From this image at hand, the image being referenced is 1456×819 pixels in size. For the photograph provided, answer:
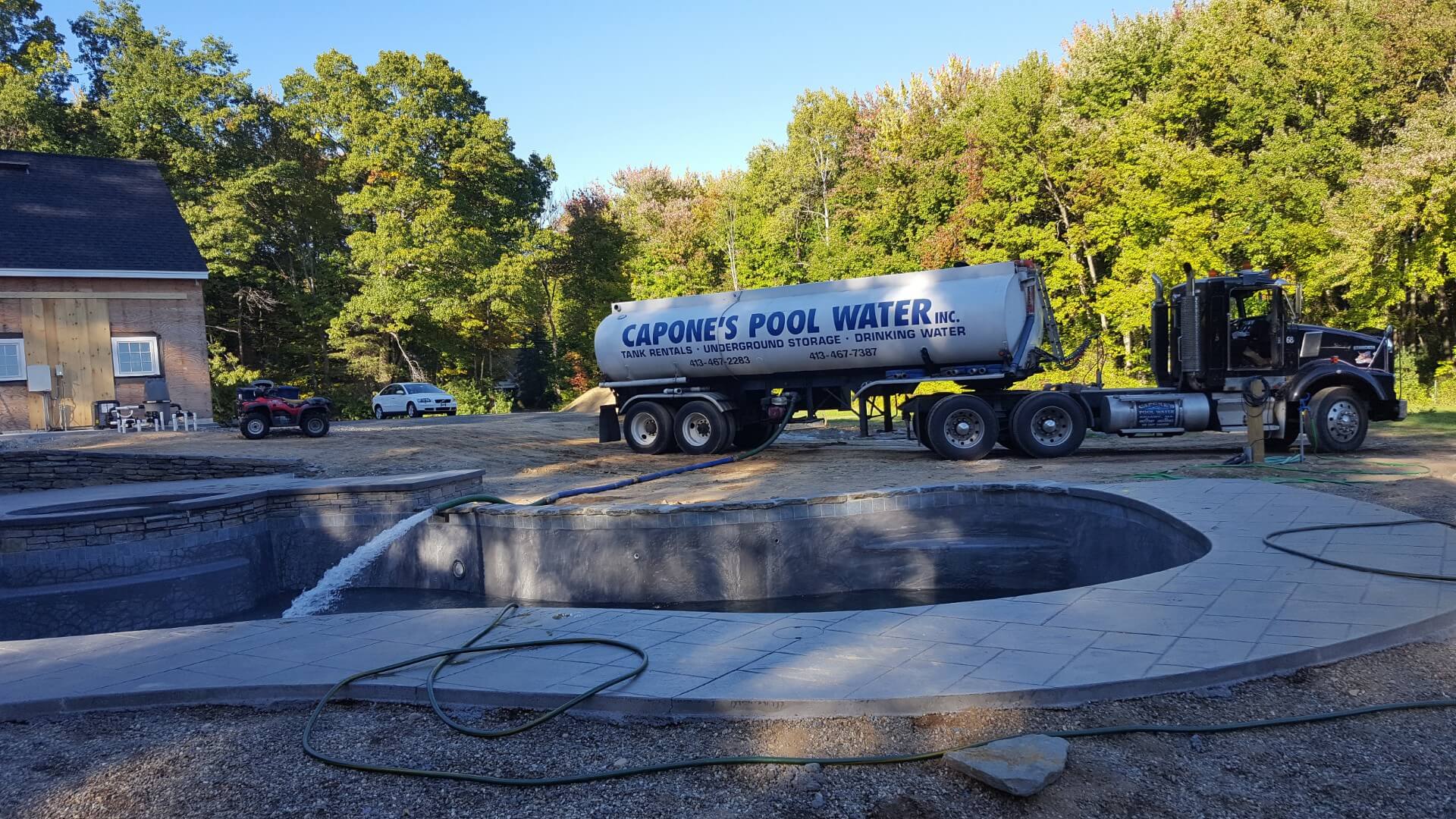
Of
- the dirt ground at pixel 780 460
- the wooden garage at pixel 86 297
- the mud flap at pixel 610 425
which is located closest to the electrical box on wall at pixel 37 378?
the wooden garage at pixel 86 297

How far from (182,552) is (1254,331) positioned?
15578 millimetres

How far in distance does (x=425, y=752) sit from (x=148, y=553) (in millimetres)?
8042

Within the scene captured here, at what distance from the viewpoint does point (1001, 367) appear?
15.1m

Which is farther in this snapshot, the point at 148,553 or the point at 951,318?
the point at 951,318

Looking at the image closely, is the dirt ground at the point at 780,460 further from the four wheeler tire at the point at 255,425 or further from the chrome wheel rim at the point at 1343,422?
the chrome wheel rim at the point at 1343,422

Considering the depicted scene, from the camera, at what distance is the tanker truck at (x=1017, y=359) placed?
1430cm

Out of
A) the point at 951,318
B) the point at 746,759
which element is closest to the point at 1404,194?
the point at 951,318

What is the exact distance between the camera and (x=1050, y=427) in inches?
591

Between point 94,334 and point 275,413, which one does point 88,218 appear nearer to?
point 94,334

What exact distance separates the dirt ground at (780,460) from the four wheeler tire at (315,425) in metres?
0.35

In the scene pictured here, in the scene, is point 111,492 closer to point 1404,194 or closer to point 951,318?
point 951,318

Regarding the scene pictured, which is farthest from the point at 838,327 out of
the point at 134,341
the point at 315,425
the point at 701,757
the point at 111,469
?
the point at 134,341

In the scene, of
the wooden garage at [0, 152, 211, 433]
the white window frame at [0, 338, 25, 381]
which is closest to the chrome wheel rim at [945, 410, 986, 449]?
the wooden garage at [0, 152, 211, 433]

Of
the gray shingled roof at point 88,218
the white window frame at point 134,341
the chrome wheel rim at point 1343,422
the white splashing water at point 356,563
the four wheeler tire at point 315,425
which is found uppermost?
the gray shingled roof at point 88,218
